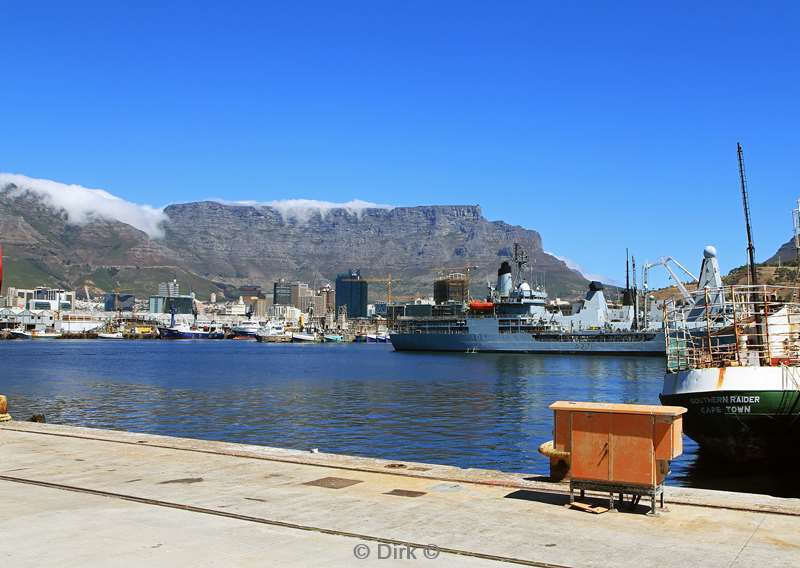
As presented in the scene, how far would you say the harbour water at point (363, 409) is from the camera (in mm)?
28688

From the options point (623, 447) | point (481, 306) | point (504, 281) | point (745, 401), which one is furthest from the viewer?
point (504, 281)

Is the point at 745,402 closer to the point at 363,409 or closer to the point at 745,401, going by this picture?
the point at 745,401

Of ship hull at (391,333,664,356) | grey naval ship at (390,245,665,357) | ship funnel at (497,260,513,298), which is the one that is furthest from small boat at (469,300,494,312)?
ship hull at (391,333,664,356)

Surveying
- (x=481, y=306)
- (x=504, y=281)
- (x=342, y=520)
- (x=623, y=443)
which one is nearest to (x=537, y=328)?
(x=481, y=306)

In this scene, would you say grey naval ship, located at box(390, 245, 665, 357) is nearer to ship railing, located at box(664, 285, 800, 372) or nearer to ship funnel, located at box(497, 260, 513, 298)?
ship funnel, located at box(497, 260, 513, 298)

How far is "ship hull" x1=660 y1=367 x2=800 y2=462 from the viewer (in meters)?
21.5

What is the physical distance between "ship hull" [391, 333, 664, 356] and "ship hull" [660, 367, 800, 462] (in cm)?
11509

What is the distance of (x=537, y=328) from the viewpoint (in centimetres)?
14462

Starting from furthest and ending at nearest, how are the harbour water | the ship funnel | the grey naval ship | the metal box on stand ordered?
the ship funnel, the grey naval ship, the harbour water, the metal box on stand

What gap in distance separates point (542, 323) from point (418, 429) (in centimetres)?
11143

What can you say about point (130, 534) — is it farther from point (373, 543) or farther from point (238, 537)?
point (373, 543)

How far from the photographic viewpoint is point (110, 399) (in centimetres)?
5238

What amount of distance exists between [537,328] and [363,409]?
102 meters

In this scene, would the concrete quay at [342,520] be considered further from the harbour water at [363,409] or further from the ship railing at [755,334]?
the ship railing at [755,334]
